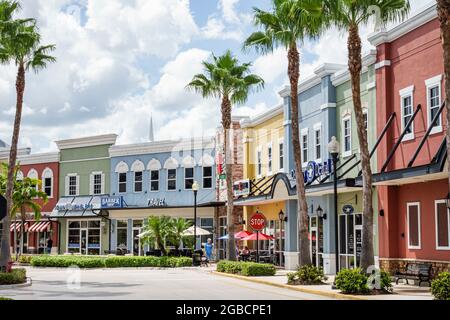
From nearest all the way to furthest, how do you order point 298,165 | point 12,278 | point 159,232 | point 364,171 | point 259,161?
point 364,171
point 12,278
point 298,165
point 159,232
point 259,161

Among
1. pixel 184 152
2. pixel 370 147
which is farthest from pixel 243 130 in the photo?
pixel 370 147

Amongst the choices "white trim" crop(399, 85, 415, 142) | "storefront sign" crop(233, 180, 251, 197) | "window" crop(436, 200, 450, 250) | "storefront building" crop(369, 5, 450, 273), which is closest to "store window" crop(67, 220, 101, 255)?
A: "storefront sign" crop(233, 180, 251, 197)

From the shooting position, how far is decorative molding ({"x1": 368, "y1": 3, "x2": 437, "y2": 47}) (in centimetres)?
2586

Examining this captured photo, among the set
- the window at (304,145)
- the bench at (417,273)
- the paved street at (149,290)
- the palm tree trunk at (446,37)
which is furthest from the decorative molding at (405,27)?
the paved street at (149,290)

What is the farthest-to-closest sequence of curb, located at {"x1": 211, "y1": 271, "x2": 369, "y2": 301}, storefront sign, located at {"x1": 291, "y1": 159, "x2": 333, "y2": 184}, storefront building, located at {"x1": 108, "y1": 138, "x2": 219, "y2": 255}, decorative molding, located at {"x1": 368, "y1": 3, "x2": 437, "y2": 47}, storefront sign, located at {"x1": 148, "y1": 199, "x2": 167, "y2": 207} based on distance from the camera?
storefront sign, located at {"x1": 148, "y1": 199, "x2": 167, "y2": 207} → storefront building, located at {"x1": 108, "y1": 138, "x2": 219, "y2": 255} → storefront sign, located at {"x1": 291, "y1": 159, "x2": 333, "y2": 184} → decorative molding, located at {"x1": 368, "y1": 3, "x2": 437, "y2": 47} → curb, located at {"x1": 211, "y1": 271, "x2": 369, "y2": 301}

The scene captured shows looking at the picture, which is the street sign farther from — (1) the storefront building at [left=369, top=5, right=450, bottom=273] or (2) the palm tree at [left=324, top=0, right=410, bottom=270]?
(1) the storefront building at [left=369, top=5, right=450, bottom=273]

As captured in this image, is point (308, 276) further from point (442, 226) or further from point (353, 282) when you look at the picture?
point (442, 226)

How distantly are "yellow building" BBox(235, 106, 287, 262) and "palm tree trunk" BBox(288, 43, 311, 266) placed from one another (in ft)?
37.0

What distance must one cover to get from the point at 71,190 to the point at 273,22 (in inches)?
1385

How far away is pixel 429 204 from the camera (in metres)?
26.1

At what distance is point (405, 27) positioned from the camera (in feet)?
89.8

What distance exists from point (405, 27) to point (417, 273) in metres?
9.25

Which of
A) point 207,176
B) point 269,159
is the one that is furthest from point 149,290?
point 207,176

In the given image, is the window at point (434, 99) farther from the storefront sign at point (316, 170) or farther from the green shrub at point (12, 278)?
the green shrub at point (12, 278)
